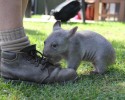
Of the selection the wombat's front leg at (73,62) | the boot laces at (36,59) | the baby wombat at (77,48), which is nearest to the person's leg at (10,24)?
the boot laces at (36,59)

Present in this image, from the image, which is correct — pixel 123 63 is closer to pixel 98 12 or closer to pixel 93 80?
pixel 93 80

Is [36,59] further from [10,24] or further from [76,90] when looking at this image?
[76,90]

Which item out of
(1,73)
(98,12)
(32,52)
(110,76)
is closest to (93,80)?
(110,76)

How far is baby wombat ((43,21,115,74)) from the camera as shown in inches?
94.6

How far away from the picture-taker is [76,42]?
2.46 m

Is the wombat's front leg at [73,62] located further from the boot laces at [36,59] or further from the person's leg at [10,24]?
the person's leg at [10,24]

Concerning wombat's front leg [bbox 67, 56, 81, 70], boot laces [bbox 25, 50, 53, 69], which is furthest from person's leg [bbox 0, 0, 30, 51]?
wombat's front leg [bbox 67, 56, 81, 70]

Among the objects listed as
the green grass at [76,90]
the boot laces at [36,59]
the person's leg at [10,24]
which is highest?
the person's leg at [10,24]

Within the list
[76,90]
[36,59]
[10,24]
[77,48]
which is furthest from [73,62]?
[10,24]

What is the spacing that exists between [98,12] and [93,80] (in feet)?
26.7

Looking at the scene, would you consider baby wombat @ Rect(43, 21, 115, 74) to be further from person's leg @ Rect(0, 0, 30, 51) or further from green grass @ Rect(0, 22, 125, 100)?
person's leg @ Rect(0, 0, 30, 51)

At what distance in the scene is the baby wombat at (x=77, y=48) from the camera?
7.88 feet

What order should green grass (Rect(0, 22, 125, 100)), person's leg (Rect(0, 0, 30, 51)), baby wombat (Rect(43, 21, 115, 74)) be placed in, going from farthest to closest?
1. baby wombat (Rect(43, 21, 115, 74))
2. person's leg (Rect(0, 0, 30, 51))
3. green grass (Rect(0, 22, 125, 100))

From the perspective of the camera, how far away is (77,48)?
246 cm
